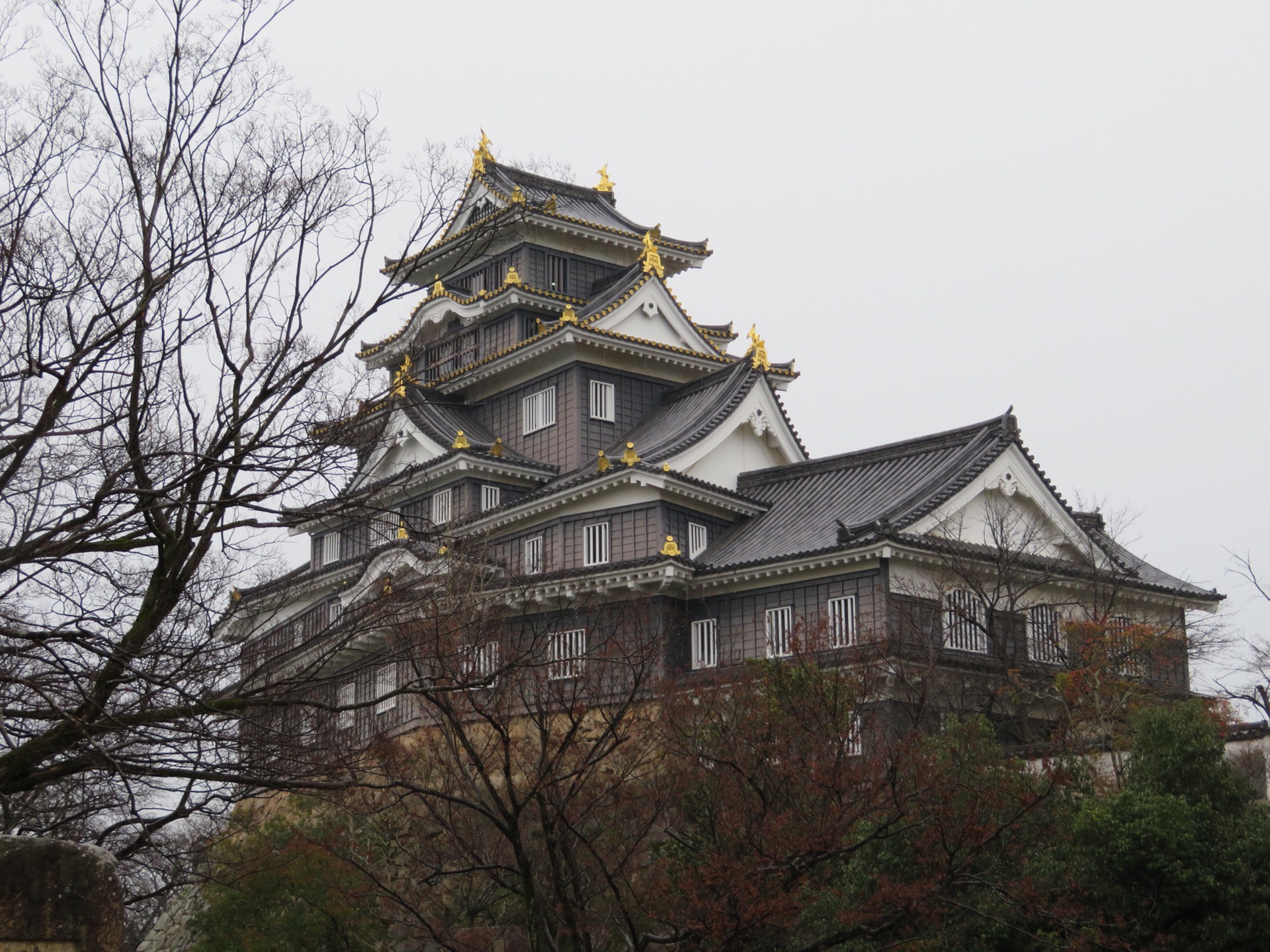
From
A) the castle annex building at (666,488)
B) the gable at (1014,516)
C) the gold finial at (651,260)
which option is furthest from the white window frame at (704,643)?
the gold finial at (651,260)

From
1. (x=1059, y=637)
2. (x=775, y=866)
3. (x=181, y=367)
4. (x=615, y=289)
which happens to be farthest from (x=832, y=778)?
(x=615, y=289)

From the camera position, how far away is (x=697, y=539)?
30.7m

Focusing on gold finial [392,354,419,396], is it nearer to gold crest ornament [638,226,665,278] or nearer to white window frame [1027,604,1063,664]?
white window frame [1027,604,1063,664]

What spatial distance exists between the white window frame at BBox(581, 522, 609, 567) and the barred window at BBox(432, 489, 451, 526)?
15.3 ft

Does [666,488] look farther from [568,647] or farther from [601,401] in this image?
[568,647]

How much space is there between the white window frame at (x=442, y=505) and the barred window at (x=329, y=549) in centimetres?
418

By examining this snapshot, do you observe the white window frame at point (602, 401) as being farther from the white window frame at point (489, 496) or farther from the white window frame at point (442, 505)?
the white window frame at point (442, 505)

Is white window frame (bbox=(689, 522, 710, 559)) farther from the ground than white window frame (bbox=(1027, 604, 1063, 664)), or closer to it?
farther from the ground

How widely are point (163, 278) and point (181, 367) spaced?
115 cm

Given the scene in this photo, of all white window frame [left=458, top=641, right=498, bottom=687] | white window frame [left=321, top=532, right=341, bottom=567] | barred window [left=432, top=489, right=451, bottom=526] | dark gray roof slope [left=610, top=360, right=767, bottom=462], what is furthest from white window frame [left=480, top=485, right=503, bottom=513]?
white window frame [left=458, top=641, right=498, bottom=687]

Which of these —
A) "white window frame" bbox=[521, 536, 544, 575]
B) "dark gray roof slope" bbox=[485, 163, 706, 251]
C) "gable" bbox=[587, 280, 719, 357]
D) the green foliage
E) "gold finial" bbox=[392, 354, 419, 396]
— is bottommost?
the green foliage

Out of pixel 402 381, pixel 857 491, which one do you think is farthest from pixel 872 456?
pixel 402 381

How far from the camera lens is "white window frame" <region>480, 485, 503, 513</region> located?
33719 mm

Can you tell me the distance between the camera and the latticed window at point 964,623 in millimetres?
26781
